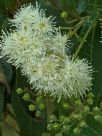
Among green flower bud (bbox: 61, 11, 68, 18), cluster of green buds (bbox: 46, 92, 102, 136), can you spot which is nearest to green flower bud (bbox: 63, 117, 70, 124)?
cluster of green buds (bbox: 46, 92, 102, 136)

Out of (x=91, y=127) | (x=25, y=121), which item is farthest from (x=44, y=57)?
(x=25, y=121)

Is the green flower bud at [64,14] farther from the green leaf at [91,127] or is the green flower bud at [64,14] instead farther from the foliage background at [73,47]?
the green leaf at [91,127]

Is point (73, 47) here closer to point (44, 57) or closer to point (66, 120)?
point (44, 57)

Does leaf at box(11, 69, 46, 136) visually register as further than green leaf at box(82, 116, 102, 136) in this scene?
Yes

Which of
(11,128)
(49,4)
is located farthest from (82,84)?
(11,128)

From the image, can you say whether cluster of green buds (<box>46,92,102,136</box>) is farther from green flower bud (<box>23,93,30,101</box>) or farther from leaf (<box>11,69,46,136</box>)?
leaf (<box>11,69,46,136</box>)

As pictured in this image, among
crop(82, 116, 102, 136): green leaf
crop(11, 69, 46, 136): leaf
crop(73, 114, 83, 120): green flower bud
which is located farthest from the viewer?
crop(11, 69, 46, 136): leaf

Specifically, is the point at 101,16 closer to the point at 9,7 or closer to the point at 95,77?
the point at 95,77
